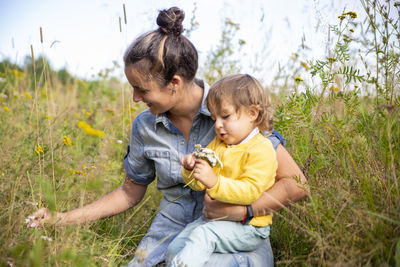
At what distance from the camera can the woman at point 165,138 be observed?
1.86 m

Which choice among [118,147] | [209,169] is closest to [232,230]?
[209,169]

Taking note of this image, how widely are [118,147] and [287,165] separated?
1.96m

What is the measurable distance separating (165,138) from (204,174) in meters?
0.65

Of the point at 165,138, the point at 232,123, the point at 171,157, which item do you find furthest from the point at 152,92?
the point at 232,123

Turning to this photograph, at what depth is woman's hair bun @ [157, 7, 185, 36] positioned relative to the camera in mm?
1933

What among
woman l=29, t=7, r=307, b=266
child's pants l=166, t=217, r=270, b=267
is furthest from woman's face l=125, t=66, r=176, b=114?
child's pants l=166, t=217, r=270, b=267

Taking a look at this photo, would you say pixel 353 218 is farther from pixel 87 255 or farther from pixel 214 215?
pixel 87 255

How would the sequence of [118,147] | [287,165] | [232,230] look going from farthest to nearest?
[118,147] → [287,165] → [232,230]

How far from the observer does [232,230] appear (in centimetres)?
165

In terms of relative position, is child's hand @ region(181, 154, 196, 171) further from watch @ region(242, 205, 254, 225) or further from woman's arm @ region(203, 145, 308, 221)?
watch @ region(242, 205, 254, 225)

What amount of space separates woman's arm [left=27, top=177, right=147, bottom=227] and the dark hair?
2.51 ft

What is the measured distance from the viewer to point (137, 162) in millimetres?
2197

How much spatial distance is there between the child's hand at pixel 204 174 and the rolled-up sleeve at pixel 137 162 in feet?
2.37

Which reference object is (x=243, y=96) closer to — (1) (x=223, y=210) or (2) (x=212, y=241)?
(1) (x=223, y=210)
